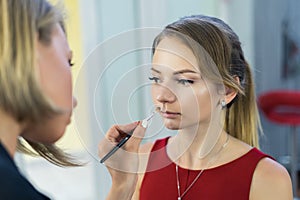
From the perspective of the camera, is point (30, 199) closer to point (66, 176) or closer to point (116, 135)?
point (116, 135)

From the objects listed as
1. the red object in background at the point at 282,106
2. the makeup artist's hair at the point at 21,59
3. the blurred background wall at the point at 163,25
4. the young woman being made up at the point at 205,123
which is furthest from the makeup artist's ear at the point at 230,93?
the red object in background at the point at 282,106

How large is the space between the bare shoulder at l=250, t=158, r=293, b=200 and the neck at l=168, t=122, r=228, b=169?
0.10 meters

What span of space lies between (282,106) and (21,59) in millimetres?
1969

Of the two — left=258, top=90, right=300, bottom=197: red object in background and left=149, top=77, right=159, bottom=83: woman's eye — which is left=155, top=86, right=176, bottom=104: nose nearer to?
left=149, top=77, right=159, bottom=83: woman's eye

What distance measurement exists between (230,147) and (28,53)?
0.56 meters

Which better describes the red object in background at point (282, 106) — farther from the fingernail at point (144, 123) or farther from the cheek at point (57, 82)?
the cheek at point (57, 82)

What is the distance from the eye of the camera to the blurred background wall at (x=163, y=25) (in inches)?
75.8

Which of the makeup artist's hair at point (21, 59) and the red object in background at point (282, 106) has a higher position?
the makeup artist's hair at point (21, 59)

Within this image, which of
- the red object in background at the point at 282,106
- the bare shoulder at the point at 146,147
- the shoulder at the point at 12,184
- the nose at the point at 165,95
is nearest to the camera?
the shoulder at the point at 12,184

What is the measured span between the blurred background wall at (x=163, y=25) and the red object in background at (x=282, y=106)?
0.15 m

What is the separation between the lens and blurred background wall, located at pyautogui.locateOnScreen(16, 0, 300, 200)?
1926 millimetres

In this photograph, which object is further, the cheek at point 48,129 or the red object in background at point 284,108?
the red object in background at point 284,108

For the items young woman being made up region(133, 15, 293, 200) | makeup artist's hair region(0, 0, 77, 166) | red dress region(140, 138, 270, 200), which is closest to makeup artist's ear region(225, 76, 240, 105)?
young woman being made up region(133, 15, 293, 200)

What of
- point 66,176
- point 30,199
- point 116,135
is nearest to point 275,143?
point 66,176
